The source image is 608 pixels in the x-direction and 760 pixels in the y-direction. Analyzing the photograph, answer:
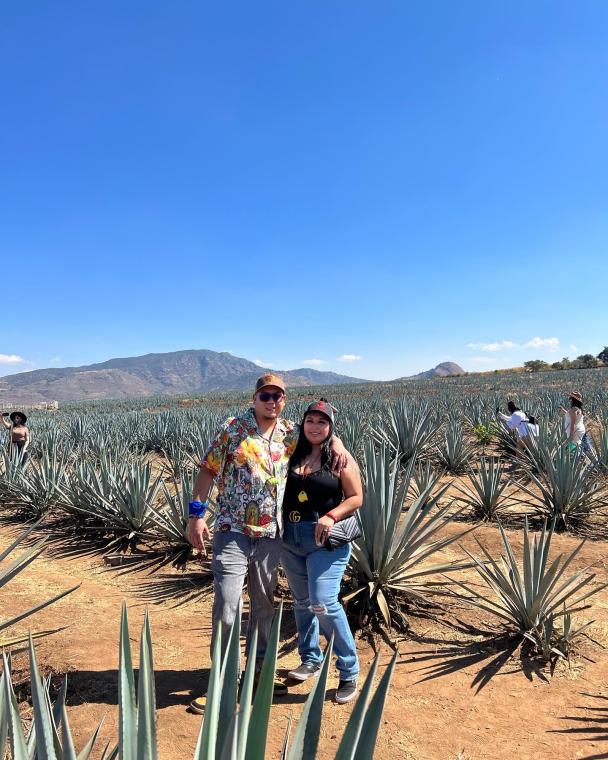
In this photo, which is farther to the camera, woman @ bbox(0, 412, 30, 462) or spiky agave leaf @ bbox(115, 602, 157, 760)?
woman @ bbox(0, 412, 30, 462)

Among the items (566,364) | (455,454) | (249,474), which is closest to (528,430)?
(455,454)

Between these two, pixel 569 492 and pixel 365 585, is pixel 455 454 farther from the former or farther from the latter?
pixel 365 585

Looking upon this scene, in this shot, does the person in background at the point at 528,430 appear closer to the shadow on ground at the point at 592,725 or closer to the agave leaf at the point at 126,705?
the shadow on ground at the point at 592,725

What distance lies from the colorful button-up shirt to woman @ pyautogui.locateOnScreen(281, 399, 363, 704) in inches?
3.0

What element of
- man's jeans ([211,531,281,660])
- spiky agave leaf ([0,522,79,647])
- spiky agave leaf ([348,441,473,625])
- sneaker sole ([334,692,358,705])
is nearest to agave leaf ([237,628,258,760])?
spiky agave leaf ([0,522,79,647])

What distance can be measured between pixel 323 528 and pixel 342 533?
0.44 feet

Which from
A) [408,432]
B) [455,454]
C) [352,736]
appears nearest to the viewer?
[352,736]

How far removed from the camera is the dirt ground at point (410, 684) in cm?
224

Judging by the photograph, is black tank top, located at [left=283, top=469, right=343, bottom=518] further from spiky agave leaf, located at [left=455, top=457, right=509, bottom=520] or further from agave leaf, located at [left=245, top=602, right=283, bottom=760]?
spiky agave leaf, located at [left=455, top=457, right=509, bottom=520]

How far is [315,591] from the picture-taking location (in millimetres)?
2434

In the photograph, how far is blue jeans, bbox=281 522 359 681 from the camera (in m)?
2.43

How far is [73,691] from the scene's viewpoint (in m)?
2.63

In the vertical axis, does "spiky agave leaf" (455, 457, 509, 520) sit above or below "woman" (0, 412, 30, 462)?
below

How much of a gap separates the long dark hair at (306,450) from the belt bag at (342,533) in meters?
0.26
